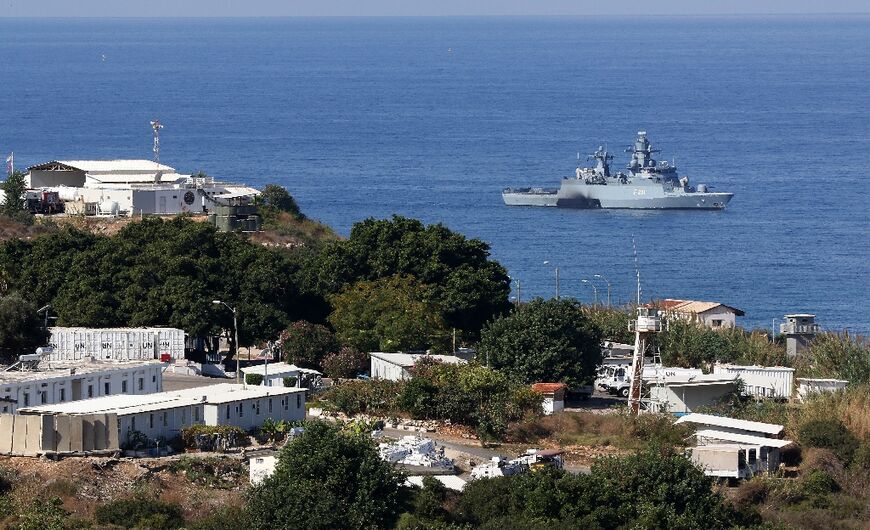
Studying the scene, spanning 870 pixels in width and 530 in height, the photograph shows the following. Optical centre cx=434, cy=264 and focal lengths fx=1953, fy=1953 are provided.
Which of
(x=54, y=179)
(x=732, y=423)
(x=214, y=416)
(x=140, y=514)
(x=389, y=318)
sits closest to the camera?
(x=140, y=514)

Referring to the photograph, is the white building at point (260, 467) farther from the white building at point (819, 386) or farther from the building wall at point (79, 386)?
the white building at point (819, 386)

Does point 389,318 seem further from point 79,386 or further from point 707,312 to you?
point 707,312

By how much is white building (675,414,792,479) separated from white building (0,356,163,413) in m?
13.6

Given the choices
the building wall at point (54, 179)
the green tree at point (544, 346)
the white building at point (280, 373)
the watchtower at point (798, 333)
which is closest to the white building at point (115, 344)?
the white building at point (280, 373)

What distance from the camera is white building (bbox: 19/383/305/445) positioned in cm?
4281

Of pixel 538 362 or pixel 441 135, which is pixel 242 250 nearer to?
pixel 538 362

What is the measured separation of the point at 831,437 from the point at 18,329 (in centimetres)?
2262

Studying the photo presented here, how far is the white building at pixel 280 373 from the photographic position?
51625mm

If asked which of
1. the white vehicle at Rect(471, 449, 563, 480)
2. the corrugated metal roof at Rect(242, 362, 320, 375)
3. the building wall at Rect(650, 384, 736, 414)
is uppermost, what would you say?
the corrugated metal roof at Rect(242, 362, 320, 375)

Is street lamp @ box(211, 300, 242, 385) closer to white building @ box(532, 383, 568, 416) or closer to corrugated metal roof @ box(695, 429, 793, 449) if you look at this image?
white building @ box(532, 383, 568, 416)

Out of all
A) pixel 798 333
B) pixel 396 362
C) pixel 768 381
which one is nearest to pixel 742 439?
pixel 768 381

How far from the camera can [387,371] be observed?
54.2 m

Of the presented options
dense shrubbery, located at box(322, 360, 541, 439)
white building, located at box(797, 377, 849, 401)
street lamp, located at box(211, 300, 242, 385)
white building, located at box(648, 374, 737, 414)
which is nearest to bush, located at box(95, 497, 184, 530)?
dense shrubbery, located at box(322, 360, 541, 439)

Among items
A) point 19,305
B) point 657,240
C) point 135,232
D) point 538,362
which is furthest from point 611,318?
point 657,240
